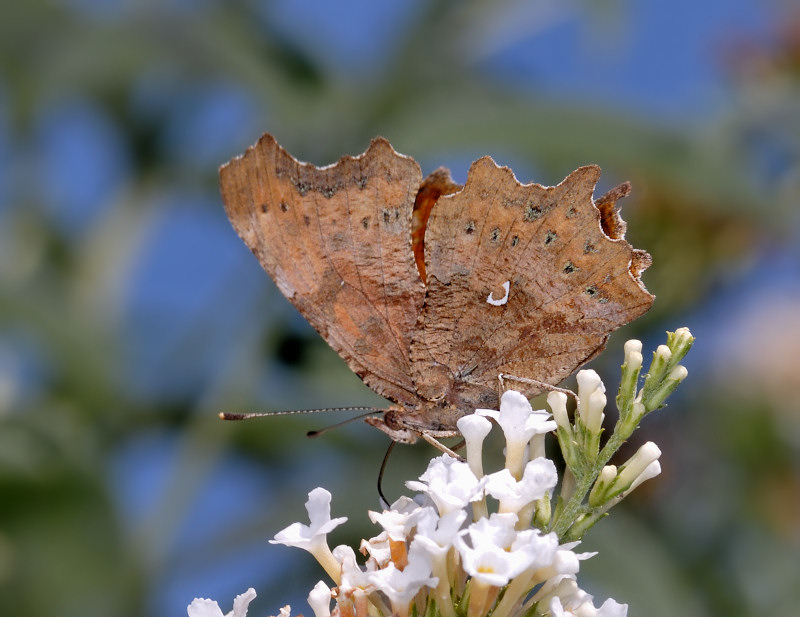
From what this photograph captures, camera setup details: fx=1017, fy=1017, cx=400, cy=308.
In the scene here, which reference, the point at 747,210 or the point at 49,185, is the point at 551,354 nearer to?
the point at 747,210

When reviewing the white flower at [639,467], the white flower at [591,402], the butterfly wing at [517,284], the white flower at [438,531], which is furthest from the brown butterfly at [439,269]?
the white flower at [438,531]

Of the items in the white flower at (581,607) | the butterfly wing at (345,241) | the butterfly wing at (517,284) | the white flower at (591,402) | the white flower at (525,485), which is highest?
the butterfly wing at (345,241)

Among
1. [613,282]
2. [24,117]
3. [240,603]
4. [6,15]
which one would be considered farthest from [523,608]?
[6,15]

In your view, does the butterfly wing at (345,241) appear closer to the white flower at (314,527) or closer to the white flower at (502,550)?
the white flower at (314,527)

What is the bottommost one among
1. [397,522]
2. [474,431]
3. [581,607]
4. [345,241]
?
[581,607]

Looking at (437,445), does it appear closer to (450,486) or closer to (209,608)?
(450,486)

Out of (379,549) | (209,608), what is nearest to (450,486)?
(379,549)
